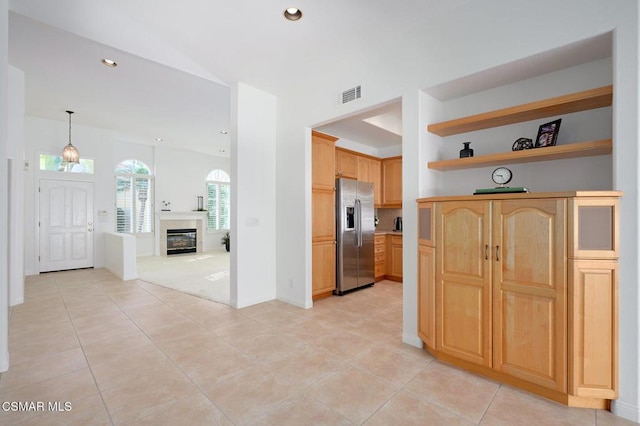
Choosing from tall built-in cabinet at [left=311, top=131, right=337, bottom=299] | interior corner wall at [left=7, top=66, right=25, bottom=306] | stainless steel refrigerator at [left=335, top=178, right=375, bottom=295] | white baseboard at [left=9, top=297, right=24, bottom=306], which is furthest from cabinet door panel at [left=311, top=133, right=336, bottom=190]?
white baseboard at [left=9, top=297, right=24, bottom=306]

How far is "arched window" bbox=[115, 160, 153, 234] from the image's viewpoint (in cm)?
855

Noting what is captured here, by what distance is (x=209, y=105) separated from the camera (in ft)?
18.6

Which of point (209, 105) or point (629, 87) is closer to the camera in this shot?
point (629, 87)

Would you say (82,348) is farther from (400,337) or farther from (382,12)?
(382,12)

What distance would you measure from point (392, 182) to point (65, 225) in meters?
7.52

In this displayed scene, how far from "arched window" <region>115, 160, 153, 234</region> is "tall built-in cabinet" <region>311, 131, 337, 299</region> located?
6911mm

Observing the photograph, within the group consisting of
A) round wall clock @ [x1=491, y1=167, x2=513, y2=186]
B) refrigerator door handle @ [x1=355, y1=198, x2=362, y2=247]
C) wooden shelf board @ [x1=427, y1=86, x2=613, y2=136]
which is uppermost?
wooden shelf board @ [x1=427, y1=86, x2=613, y2=136]

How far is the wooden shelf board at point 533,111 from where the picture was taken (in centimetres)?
218

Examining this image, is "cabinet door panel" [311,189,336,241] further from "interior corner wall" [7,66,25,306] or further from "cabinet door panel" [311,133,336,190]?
"interior corner wall" [7,66,25,306]

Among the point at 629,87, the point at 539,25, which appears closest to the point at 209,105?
the point at 539,25

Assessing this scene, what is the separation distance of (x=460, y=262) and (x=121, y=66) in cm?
503

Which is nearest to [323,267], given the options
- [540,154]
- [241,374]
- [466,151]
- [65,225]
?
[241,374]

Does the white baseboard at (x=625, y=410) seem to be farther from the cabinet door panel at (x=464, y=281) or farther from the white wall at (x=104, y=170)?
the white wall at (x=104, y=170)

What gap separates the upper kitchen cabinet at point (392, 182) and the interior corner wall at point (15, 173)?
20.2 feet
